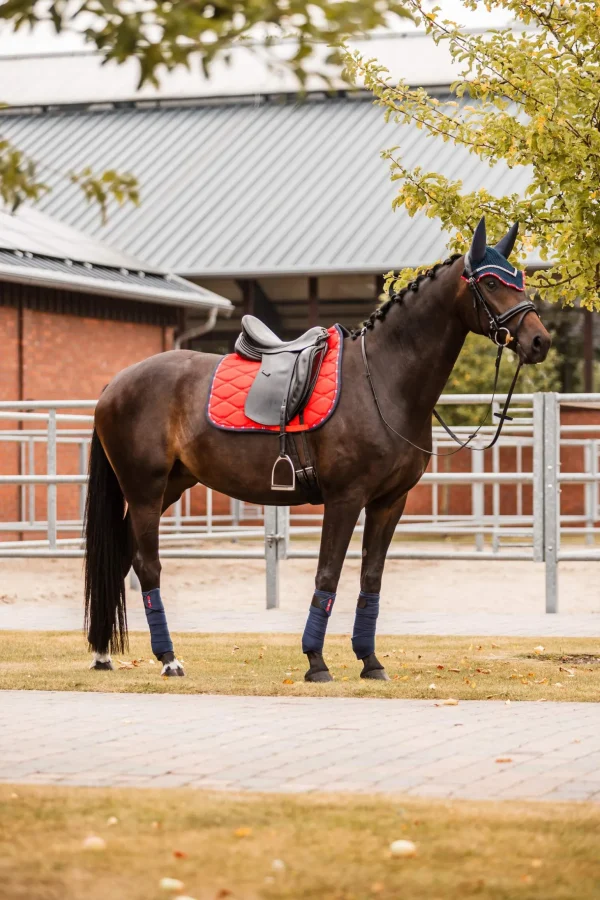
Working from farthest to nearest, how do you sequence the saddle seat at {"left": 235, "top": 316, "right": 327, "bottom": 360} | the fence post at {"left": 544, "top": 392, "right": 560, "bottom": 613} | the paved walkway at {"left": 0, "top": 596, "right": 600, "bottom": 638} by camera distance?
1. the fence post at {"left": 544, "top": 392, "right": 560, "bottom": 613}
2. the paved walkway at {"left": 0, "top": 596, "right": 600, "bottom": 638}
3. the saddle seat at {"left": 235, "top": 316, "right": 327, "bottom": 360}

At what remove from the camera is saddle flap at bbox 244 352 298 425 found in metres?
8.28

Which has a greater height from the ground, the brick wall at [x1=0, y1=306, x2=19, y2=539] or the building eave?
the building eave

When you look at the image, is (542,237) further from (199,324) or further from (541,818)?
(199,324)

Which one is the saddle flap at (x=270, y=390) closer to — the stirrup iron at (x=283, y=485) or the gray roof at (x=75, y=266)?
the stirrup iron at (x=283, y=485)

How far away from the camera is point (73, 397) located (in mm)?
23266

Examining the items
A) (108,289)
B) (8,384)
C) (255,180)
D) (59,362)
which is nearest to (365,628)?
(8,384)

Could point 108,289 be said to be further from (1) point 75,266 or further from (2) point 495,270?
(2) point 495,270

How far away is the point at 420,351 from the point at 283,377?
2.63ft

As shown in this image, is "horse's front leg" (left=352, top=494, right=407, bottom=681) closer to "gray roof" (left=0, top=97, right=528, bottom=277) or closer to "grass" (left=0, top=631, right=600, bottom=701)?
"grass" (left=0, top=631, right=600, bottom=701)

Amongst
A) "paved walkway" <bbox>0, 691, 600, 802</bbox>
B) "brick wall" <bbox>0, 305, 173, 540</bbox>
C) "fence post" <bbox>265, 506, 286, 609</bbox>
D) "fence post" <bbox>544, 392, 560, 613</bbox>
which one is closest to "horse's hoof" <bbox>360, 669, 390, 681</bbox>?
"paved walkway" <bbox>0, 691, 600, 802</bbox>

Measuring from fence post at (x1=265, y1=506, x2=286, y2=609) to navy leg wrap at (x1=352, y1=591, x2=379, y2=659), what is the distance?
3998 millimetres

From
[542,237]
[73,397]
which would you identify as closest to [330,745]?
[542,237]

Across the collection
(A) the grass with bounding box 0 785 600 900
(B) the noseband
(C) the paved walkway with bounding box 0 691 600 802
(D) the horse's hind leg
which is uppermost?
(B) the noseband

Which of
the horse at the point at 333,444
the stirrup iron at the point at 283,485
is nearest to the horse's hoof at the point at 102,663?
the horse at the point at 333,444
